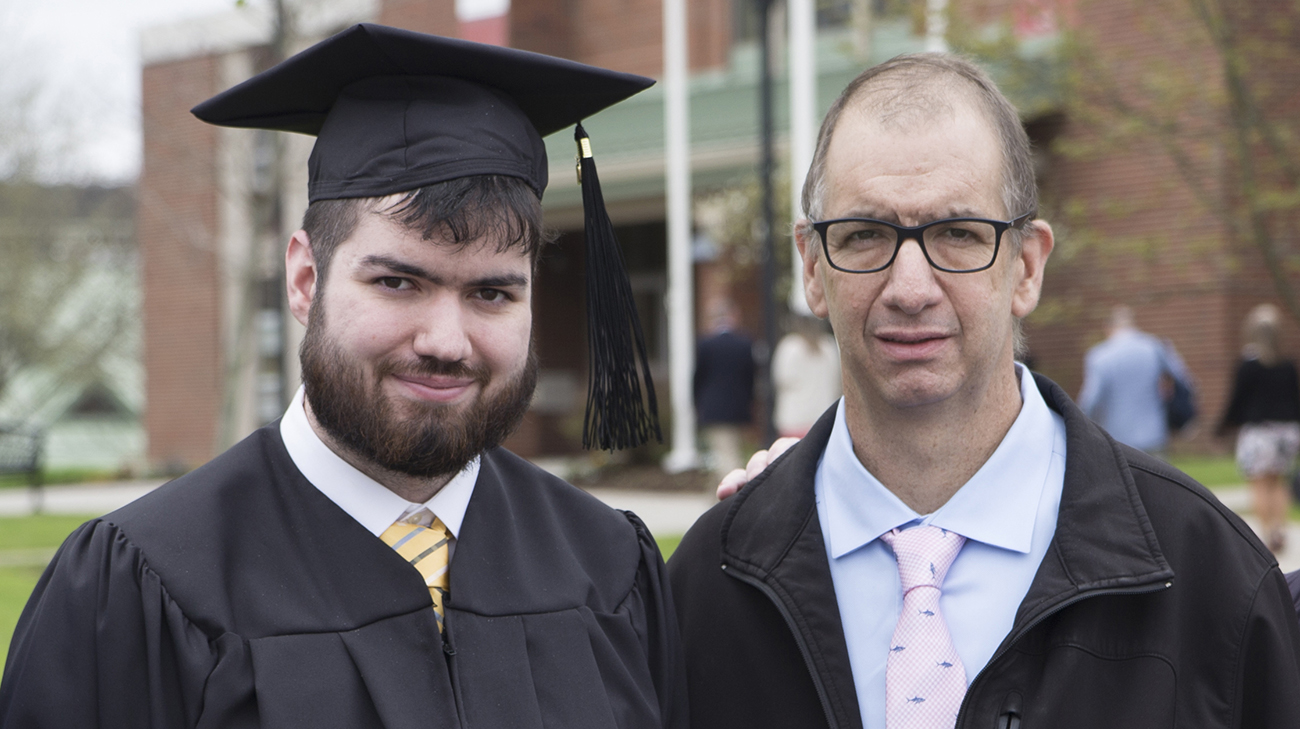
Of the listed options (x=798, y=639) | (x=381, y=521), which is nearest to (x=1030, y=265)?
(x=798, y=639)

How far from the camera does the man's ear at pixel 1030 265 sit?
234 cm

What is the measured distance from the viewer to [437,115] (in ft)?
7.59

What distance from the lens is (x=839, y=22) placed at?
17.2m

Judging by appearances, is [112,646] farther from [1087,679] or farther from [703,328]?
[703,328]

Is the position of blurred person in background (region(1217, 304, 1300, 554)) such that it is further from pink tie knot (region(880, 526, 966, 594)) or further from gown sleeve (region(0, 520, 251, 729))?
gown sleeve (region(0, 520, 251, 729))

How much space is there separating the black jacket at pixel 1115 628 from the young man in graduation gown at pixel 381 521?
0.32 m

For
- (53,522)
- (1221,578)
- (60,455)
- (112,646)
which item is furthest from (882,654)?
(60,455)

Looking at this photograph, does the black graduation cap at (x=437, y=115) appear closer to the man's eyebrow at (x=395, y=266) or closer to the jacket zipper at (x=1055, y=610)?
the man's eyebrow at (x=395, y=266)

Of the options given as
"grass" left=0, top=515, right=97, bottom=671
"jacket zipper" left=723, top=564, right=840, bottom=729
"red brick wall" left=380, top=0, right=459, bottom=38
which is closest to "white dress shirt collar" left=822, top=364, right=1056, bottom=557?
"jacket zipper" left=723, top=564, right=840, bottom=729

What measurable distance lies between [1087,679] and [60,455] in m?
27.0

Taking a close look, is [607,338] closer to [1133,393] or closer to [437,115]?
[437,115]

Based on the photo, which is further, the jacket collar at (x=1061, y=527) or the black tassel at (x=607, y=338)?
the black tassel at (x=607, y=338)

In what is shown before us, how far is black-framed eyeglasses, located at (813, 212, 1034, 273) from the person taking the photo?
2.22m

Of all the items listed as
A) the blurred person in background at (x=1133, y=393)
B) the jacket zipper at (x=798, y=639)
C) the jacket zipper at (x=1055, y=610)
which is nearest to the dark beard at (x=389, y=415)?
the jacket zipper at (x=798, y=639)
